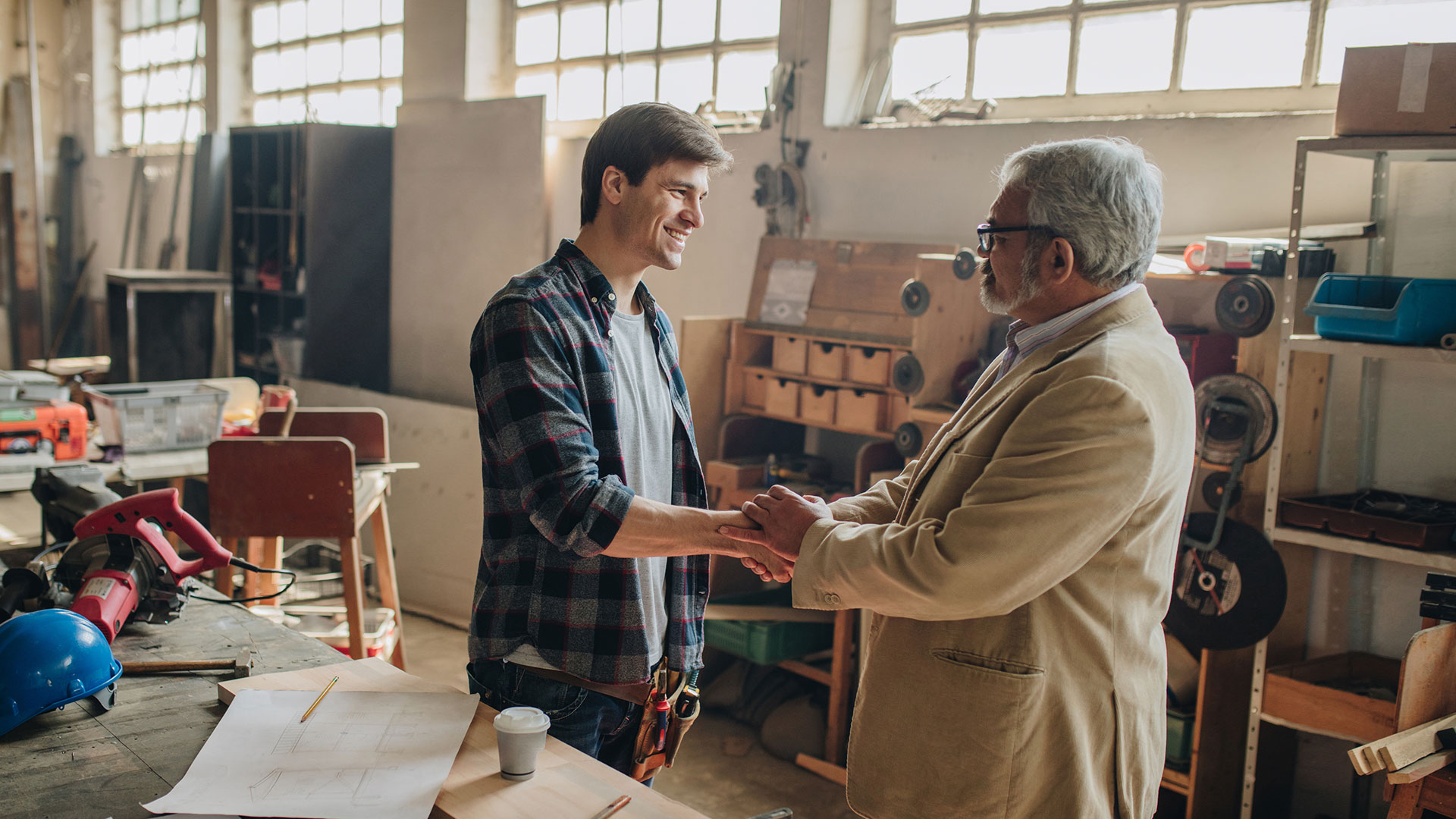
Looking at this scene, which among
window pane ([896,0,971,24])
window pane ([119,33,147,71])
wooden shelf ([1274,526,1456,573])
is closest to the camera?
wooden shelf ([1274,526,1456,573])

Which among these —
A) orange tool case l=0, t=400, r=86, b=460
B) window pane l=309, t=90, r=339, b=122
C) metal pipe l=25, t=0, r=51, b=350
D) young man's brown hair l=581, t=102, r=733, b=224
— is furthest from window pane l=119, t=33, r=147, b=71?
young man's brown hair l=581, t=102, r=733, b=224

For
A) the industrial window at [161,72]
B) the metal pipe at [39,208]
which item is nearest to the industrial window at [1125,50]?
the industrial window at [161,72]

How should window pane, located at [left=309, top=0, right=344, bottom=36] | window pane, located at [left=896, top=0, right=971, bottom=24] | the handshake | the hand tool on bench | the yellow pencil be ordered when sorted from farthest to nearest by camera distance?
window pane, located at [left=309, top=0, right=344, bottom=36]
window pane, located at [left=896, top=0, right=971, bottom=24]
the hand tool on bench
the handshake
the yellow pencil

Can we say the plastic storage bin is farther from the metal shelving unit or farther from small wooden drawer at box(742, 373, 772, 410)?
the metal shelving unit

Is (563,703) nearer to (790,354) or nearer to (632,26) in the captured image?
(790,354)

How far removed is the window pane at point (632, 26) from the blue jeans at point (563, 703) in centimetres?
370

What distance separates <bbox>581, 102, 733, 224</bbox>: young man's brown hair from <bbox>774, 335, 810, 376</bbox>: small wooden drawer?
1833 mm

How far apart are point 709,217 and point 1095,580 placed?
3135 millimetres

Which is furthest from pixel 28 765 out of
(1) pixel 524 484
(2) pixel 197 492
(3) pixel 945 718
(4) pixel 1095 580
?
(2) pixel 197 492

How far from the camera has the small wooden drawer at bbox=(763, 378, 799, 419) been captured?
3.51m

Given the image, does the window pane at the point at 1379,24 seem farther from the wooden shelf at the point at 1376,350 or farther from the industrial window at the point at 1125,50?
the wooden shelf at the point at 1376,350

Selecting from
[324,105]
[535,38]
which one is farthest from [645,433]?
[324,105]

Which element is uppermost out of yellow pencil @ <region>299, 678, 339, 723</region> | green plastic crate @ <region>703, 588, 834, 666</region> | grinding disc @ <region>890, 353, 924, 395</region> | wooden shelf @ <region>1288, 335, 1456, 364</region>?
wooden shelf @ <region>1288, 335, 1456, 364</region>

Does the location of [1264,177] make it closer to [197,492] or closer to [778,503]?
[778,503]
